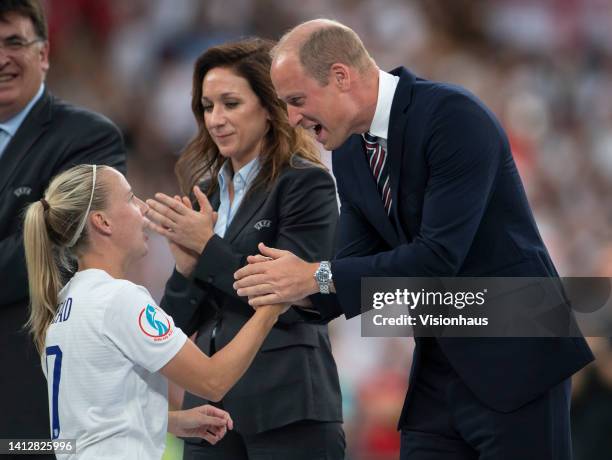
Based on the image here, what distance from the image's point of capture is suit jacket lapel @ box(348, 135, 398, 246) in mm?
2902

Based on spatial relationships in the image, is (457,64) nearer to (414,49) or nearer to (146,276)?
(414,49)

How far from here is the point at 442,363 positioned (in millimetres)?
2863

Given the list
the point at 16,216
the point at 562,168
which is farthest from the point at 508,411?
the point at 562,168

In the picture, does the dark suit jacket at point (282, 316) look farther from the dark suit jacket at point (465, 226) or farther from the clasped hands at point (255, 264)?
the dark suit jacket at point (465, 226)

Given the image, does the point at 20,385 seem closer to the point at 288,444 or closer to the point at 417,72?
the point at 288,444

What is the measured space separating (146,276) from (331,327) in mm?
1149

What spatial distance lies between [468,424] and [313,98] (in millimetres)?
966

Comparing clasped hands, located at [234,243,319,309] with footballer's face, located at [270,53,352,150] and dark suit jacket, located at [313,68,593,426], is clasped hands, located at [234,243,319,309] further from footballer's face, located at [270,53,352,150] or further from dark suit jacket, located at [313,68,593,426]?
footballer's face, located at [270,53,352,150]

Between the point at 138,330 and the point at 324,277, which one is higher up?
the point at 324,277

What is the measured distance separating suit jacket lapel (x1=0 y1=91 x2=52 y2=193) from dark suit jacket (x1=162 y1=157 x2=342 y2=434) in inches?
26.2

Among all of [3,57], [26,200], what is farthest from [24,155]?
[3,57]

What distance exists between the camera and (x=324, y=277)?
2.85 m

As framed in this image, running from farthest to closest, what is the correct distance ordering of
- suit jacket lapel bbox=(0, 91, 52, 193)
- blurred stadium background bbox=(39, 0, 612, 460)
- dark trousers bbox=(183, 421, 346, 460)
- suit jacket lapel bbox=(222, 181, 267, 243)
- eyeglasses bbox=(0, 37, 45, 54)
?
blurred stadium background bbox=(39, 0, 612, 460) → eyeglasses bbox=(0, 37, 45, 54) → suit jacket lapel bbox=(0, 91, 52, 193) → suit jacket lapel bbox=(222, 181, 267, 243) → dark trousers bbox=(183, 421, 346, 460)

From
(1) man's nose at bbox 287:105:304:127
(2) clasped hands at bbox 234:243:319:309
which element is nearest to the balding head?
(1) man's nose at bbox 287:105:304:127
